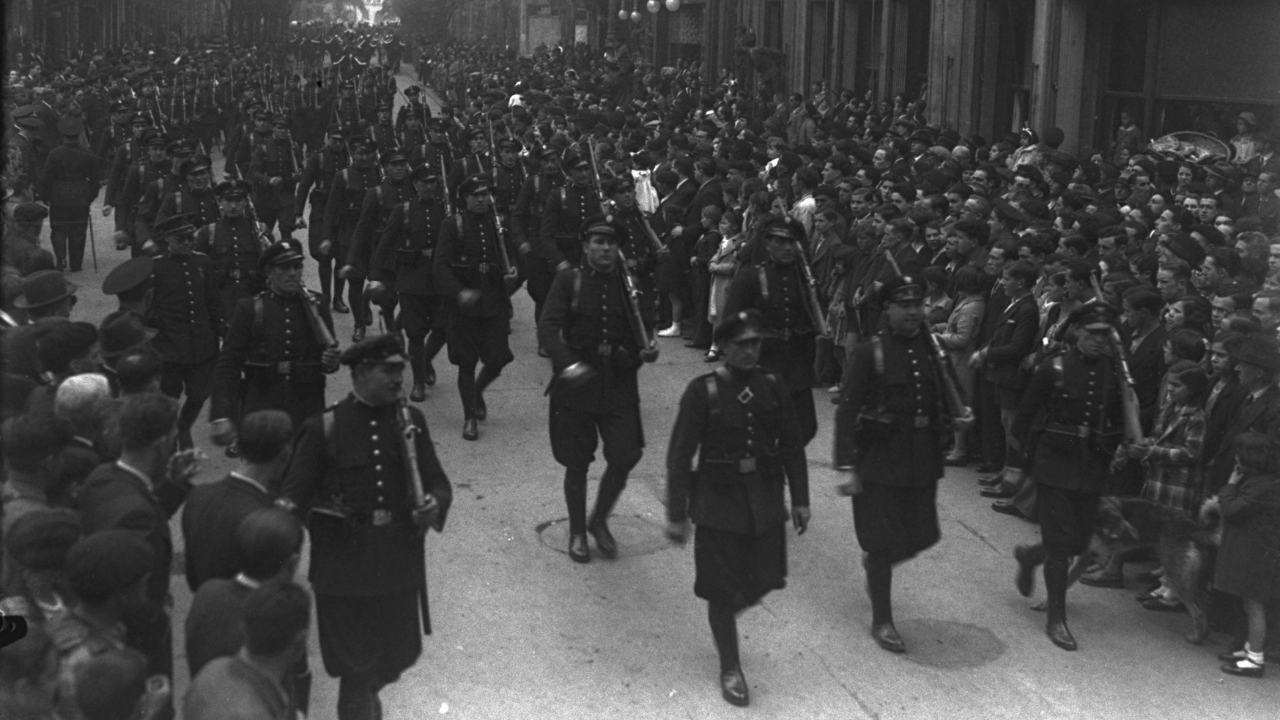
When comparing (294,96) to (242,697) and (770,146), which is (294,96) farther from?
(242,697)

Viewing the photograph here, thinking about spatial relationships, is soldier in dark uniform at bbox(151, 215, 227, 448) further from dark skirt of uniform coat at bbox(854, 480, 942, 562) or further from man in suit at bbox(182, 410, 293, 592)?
dark skirt of uniform coat at bbox(854, 480, 942, 562)

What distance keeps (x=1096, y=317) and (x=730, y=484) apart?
6.50ft

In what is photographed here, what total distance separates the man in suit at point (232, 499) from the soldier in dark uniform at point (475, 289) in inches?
204

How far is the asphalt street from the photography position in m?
6.53

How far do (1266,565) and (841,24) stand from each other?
21.9 metres

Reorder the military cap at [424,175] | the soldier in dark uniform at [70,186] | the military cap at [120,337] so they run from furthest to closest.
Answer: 1. the soldier in dark uniform at [70,186]
2. the military cap at [424,175]
3. the military cap at [120,337]

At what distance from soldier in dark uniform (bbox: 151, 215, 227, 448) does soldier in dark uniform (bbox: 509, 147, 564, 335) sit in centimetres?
338

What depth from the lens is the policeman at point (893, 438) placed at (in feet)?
23.3

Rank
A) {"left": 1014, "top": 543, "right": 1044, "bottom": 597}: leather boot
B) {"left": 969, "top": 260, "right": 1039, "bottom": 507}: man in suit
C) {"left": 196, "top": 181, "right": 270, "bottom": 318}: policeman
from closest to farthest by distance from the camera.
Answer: {"left": 1014, "top": 543, "right": 1044, "bottom": 597}: leather boot < {"left": 969, "top": 260, "right": 1039, "bottom": 507}: man in suit < {"left": 196, "top": 181, "right": 270, "bottom": 318}: policeman

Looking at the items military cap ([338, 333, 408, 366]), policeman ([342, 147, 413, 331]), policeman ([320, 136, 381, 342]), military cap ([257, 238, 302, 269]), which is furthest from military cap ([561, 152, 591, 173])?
military cap ([338, 333, 408, 366])

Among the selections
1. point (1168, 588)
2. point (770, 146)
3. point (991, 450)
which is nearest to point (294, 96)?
point (770, 146)

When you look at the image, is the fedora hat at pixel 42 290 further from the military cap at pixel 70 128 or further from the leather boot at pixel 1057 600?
the military cap at pixel 70 128

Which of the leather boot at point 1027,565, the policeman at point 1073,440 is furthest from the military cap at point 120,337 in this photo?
the leather boot at point 1027,565

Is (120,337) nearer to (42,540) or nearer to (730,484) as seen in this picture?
(42,540)
